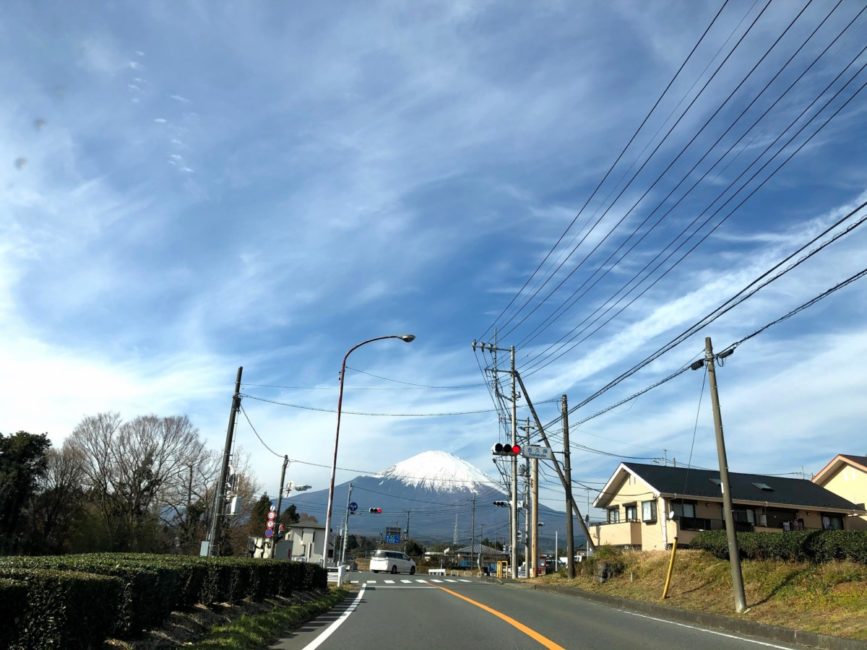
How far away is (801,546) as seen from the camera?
15844 millimetres

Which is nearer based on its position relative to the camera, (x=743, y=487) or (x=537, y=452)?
(x=537, y=452)

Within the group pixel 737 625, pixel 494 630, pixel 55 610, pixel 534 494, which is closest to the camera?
pixel 55 610

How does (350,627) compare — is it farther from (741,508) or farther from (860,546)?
(741,508)

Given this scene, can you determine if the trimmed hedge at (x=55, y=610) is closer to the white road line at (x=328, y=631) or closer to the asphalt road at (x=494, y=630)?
the asphalt road at (x=494, y=630)

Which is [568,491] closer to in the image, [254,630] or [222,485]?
[222,485]

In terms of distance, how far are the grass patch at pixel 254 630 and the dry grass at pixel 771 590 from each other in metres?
9.30

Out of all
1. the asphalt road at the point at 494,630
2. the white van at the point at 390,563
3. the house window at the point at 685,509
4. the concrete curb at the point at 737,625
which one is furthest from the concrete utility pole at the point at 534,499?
the asphalt road at the point at 494,630

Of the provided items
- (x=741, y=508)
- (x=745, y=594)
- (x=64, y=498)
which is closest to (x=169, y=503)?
(x=64, y=498)

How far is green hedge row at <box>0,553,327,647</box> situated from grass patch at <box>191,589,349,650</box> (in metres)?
0.79

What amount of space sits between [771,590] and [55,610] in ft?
50.5

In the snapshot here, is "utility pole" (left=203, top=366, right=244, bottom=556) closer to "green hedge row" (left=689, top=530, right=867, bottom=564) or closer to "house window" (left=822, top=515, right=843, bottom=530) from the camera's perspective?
"green hedge row" (left=689, top=530, right=867, bottom=564)

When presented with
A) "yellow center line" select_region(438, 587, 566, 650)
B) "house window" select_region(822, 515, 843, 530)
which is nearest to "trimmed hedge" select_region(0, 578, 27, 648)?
"yellow center line" select_region(438, 587, 566, 650)

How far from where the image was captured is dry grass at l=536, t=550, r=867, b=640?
460 inches

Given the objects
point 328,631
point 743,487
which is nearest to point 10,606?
point 328,631
